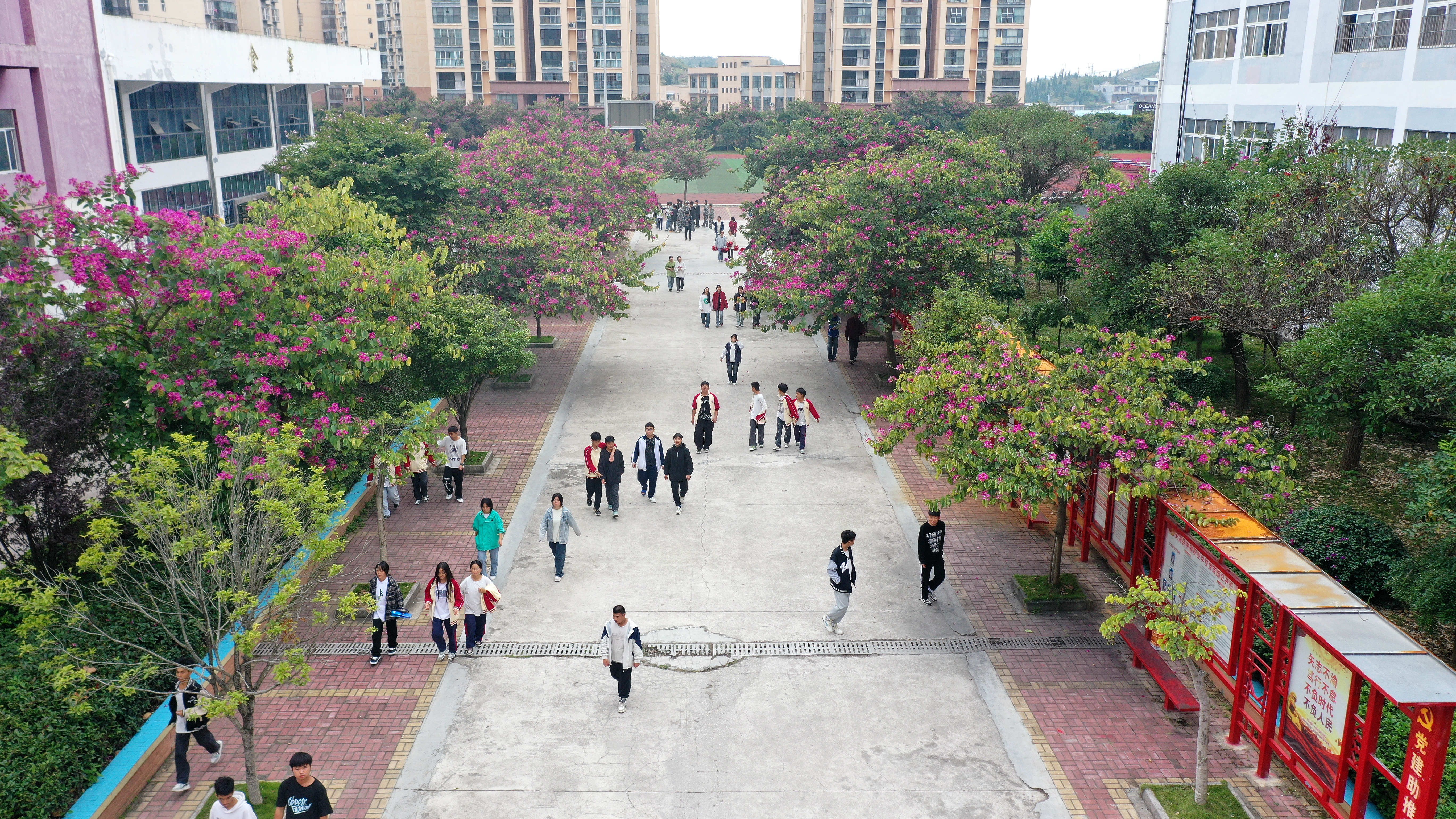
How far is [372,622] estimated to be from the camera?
41.3 ft

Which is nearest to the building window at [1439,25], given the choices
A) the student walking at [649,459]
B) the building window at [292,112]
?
the student walking at [649,459]

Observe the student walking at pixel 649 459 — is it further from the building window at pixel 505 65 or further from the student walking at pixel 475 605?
the building window at pixel 505 65

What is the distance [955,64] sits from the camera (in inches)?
3541

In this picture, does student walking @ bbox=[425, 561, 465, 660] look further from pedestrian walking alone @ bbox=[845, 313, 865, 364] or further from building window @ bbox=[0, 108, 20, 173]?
building window @ bbox=[0, 108, 20, 173]

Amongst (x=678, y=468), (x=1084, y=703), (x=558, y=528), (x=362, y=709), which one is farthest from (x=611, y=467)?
(x=1084, y=703)

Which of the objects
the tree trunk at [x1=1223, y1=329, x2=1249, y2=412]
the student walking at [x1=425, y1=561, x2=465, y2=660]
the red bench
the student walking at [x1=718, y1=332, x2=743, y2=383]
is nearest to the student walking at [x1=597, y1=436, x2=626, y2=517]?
the student walking at [x1=425, y1=561, x2=465, y2=660]

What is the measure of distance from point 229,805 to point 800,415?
1309 cm

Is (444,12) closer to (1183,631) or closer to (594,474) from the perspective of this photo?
(594,474)

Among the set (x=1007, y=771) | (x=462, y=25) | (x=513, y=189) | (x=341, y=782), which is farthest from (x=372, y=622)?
(x=462, y=25)

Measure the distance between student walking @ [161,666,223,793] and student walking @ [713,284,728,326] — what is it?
21778 mm

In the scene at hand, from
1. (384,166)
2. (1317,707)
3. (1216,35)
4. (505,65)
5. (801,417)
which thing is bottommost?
(801,417)

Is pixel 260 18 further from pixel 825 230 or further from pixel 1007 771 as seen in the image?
pixel 1007 771

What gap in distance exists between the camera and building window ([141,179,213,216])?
30.5 meters

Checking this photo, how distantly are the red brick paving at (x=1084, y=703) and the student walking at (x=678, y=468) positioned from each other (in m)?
4.18
